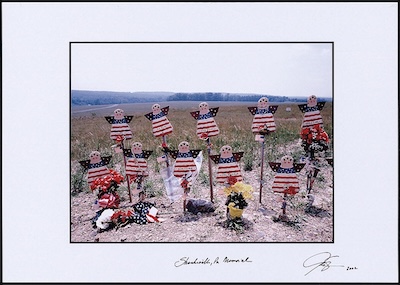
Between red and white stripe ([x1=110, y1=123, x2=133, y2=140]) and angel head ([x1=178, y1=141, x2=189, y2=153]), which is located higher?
red and white stripe ([x1=110, y1=123, x2=133, y2=140])

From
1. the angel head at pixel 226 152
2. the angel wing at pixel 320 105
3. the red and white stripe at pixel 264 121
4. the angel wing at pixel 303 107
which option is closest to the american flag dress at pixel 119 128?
the angel head at pixel 226 152

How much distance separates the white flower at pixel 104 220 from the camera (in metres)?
4.16

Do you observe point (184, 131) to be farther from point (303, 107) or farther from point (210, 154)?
point (303, 107)

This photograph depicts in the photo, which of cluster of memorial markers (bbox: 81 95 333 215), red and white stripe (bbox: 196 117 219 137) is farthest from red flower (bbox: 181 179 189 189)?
red and white stripe (bbox: 196 117 219 137)

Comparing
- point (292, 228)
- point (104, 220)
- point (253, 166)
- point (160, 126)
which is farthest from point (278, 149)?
point (104, 220)

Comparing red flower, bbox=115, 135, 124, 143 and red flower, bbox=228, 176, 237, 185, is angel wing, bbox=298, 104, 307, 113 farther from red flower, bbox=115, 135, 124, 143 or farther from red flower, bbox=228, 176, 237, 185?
red flower, bbox=115, 135, 124, 143

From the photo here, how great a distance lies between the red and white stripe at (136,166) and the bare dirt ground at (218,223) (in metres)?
0.54

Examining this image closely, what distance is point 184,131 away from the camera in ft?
17.5

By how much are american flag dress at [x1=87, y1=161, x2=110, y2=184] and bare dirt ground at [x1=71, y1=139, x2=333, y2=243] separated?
0.41 m

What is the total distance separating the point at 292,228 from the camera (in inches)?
163

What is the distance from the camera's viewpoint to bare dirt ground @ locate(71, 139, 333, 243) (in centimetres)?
403

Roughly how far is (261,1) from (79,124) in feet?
9.32

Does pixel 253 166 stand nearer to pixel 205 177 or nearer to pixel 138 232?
pixel 205 177
